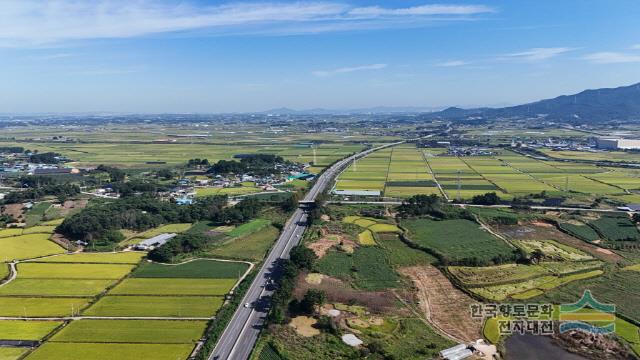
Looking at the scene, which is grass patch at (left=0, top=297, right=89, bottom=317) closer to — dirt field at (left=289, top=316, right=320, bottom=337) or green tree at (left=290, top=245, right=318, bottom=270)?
dirt field at (left=289, top=316, right=320, bottom=337)

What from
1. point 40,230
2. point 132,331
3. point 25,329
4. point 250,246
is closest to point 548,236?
point 250,246

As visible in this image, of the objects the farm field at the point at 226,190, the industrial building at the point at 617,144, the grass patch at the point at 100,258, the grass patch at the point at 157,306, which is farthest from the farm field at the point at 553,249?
the industrial building at the point at 617,144

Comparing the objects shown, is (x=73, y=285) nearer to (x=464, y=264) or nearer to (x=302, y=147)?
(x=464, y=264)

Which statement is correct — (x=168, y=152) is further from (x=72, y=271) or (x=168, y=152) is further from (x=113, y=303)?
(x=113, y=303)

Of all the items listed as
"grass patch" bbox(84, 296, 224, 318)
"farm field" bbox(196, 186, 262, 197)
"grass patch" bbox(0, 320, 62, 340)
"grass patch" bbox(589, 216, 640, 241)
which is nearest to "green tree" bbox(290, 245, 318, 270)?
"grass patch" bbox(84, 296, 224, 318)

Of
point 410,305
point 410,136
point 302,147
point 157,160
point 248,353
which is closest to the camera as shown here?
point 248,353

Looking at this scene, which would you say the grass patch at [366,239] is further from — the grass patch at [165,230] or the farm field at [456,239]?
the grass patch at [165,230]

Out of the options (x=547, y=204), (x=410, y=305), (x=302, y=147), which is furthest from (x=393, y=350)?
(x=302, y=147)
